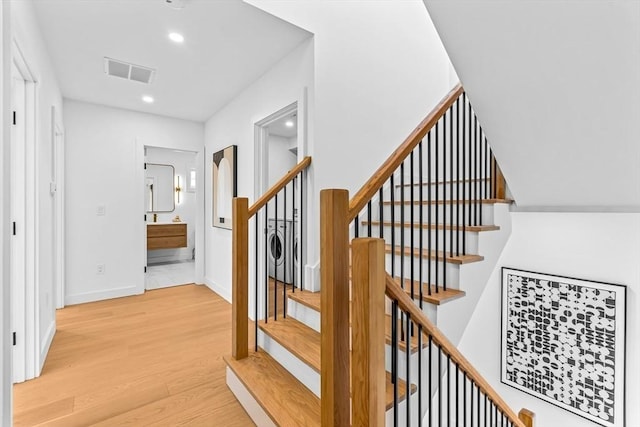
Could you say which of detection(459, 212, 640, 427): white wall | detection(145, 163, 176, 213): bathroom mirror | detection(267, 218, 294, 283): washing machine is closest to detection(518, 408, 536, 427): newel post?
detection(459, 212, 640, 427): white wall

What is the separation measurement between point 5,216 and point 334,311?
160cm

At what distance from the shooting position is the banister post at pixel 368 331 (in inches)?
43.1

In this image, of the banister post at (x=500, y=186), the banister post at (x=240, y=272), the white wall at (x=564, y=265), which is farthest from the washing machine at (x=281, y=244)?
the banister post at (x=500, y=186)

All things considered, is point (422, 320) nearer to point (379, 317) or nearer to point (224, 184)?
point (379, 317)

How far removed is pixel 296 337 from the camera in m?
2.05

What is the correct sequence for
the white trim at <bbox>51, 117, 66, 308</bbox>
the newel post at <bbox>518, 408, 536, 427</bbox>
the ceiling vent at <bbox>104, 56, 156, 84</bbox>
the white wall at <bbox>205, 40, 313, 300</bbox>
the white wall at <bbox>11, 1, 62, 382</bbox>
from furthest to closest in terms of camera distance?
the white trim at <bbox>51, 117, 66, 308</bbox> → the ceiling vent at <bbox>104, 56, 156, 84</bbox> → the white wall at <bbox>205, 40, 313, 300</bbox> → the newel post at <bbox>518, 408, 536, 427</bbox> → the white wall at <bbox>11, 1, 62, 382</bbox>

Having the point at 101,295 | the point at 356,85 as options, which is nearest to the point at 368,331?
the point at 356,85

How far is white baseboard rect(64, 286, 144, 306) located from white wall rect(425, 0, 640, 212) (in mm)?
4501

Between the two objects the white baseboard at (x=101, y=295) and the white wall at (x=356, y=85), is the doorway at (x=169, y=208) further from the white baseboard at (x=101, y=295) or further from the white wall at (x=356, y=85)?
the white wall at (x=356, y=85)

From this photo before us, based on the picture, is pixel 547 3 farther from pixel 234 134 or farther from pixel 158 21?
pixel 234 134

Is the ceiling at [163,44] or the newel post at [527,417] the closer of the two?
the ceiling at [163,44]

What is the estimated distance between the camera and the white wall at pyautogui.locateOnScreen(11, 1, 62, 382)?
2.01 m

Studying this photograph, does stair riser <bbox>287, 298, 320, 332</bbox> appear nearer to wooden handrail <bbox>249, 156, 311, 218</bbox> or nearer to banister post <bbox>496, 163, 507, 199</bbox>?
wooden handrail <bbox>249, 156, 311, 218</bbox>

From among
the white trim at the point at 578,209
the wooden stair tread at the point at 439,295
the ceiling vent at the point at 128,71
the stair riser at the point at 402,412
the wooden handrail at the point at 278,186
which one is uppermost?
the ceiling vent at the point at 128,71
